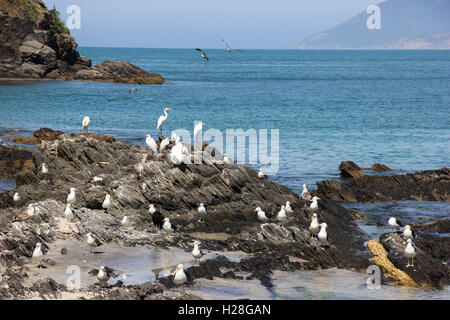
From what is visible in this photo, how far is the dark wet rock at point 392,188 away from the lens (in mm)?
29438

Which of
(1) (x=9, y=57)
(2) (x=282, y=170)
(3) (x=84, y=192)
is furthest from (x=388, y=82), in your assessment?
(3) (x=84, y=192)

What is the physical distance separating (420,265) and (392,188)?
13.4 m

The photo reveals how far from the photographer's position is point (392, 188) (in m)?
31.1

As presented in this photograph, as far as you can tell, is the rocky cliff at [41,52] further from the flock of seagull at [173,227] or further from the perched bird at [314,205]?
the perched bird at [314,205]

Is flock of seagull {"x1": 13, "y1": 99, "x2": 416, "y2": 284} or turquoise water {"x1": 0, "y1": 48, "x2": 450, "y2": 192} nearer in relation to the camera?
flock of seagull {"x1": 13, "y1": 99, "x2": 416, "y2": 284}

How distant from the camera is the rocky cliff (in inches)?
3760

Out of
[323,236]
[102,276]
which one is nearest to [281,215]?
[323,236]

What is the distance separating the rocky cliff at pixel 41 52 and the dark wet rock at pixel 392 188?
75471mm

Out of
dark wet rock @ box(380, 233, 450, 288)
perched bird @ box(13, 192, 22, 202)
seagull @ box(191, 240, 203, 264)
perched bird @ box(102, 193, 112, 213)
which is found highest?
perched bird @ box(102, 193, 112, 213)

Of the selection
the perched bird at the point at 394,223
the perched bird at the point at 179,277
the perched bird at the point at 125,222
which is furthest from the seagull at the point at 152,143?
the perched bird at the point at 179,277

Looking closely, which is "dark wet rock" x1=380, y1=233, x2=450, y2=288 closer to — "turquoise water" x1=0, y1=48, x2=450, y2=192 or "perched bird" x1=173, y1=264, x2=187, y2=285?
"perched bird" x1=173, y1=264, x2=187, y2=285

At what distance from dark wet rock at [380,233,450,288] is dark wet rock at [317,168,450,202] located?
9.60 meters

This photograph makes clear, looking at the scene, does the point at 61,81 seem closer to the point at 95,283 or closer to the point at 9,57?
the point at 9,57

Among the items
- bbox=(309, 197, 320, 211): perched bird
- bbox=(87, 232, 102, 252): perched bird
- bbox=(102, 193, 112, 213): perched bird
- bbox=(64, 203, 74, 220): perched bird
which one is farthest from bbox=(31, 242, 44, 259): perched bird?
bbox=(309, 197, 320, 211): perched bird
